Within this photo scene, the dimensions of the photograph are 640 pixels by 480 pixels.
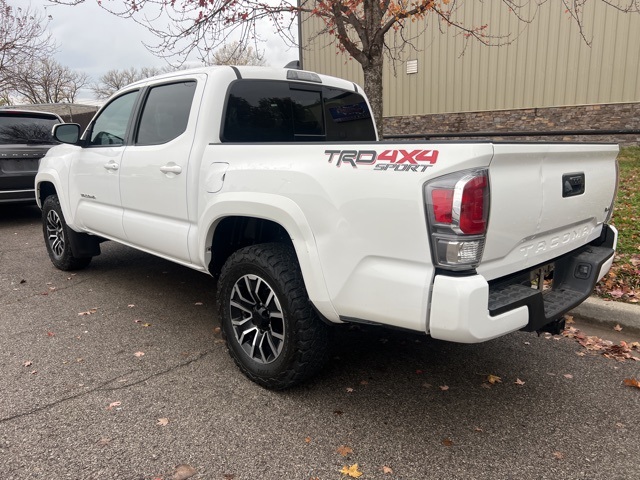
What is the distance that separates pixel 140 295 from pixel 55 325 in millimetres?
887

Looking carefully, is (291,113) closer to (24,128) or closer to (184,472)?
(184,472)

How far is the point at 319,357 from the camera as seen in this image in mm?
2830

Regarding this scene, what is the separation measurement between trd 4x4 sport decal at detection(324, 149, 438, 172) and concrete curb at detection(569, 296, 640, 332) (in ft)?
8.18

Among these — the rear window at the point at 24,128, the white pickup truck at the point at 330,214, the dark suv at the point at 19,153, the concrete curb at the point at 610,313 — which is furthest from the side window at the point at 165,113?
the dark suv at the point at 19,153

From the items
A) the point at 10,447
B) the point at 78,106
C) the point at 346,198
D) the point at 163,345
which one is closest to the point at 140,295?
the point at 163,345

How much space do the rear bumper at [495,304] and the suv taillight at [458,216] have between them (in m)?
0.10

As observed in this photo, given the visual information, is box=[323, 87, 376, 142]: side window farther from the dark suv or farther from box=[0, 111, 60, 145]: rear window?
the dark suv

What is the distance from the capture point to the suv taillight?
2072mm

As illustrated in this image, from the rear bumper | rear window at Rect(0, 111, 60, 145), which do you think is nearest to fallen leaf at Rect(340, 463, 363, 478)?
the rear bumper

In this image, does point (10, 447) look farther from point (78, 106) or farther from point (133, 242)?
point (78, 106)

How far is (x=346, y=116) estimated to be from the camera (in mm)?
4297

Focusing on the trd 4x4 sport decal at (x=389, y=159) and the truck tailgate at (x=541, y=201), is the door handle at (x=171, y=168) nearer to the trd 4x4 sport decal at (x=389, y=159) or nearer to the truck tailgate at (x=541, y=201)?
the trd 4x4 sport decal at (x=389, y=159)

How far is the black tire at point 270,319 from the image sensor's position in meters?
2.75

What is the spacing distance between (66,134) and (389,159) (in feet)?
12.2
